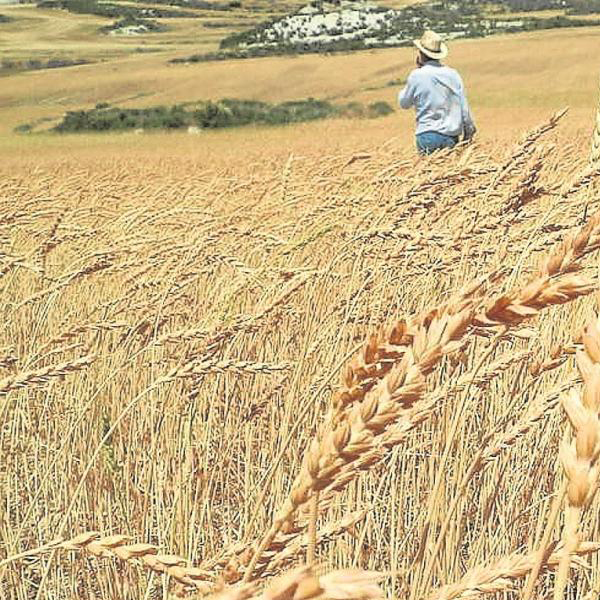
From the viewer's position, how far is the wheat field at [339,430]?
44cm

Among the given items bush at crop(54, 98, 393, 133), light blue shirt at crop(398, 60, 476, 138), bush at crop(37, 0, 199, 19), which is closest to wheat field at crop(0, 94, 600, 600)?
light blue shirt at crop(398, 60, 476, 138)

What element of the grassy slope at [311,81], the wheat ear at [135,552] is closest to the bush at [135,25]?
the grassy slope at [311,81]

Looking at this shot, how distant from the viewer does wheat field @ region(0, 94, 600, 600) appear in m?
0.44

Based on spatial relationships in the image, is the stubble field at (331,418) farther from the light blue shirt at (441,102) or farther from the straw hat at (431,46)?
the straw hat at (431,46)

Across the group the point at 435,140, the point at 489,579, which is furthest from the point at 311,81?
the point at 489,579

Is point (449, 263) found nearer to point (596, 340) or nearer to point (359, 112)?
point (596, 340)

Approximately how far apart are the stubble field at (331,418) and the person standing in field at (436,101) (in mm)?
1976

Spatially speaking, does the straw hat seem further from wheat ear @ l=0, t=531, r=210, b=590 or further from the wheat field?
wheat ear @ l=0, t=531, r=210, b=590

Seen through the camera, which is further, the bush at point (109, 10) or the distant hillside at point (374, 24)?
the bush at point (109, 10)

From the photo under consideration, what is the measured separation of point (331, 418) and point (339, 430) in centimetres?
3

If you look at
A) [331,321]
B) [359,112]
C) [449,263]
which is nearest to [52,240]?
[331,321]

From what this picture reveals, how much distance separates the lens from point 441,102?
4.84 meters

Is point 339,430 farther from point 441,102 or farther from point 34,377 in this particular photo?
point 441,102

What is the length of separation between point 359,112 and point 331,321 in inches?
997
